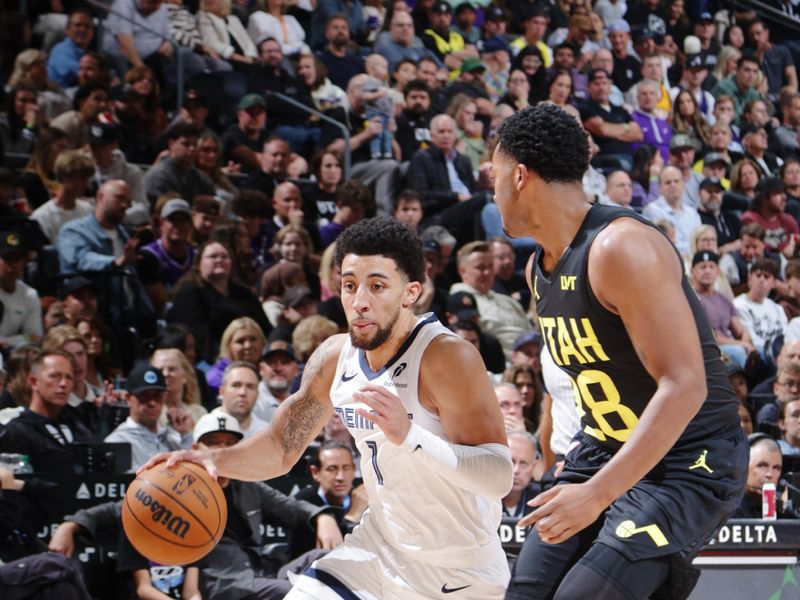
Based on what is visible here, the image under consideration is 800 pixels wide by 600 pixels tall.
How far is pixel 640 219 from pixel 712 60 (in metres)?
15.5

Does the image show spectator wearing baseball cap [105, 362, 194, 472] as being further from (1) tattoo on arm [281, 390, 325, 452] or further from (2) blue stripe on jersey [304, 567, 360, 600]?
(2) blue stripe on jersey [304, 567, 360, 600]

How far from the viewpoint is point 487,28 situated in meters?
15.9

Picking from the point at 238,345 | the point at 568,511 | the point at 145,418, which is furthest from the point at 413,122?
the point at 568,511

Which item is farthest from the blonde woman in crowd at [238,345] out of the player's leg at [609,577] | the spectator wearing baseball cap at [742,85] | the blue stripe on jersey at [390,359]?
the spectator wearing baseball cap at [742,85]

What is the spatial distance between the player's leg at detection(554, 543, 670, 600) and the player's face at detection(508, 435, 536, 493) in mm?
4061

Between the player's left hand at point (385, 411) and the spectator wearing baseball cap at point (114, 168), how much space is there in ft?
22.5

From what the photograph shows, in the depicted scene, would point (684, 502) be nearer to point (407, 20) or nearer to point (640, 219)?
point (640, 219)

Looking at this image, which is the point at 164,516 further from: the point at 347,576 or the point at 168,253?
the point at 168,253

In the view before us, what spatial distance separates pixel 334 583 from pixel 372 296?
3.01 ft

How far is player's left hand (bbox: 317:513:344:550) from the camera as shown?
7.00 m

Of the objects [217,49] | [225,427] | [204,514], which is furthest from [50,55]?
[204,514]

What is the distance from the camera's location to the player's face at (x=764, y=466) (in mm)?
7547

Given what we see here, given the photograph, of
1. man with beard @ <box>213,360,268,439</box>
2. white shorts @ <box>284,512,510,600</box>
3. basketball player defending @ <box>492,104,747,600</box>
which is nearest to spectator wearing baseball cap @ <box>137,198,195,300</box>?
man with beard @ <box>213,360,268,439</box>

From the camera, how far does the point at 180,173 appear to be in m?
10.5
